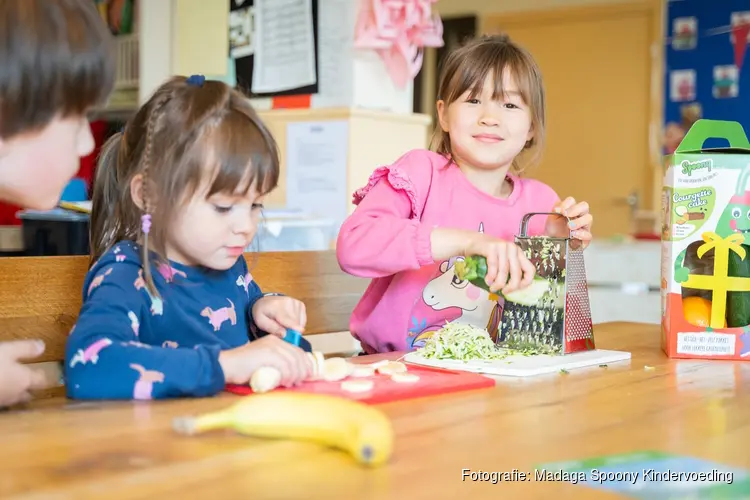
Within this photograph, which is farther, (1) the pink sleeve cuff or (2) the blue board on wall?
(2) the blue board on wall

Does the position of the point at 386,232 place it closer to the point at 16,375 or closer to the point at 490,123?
the point at 490,123

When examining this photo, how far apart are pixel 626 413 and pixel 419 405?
0.23m

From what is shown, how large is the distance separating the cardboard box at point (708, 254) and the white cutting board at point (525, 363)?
0.41 feet

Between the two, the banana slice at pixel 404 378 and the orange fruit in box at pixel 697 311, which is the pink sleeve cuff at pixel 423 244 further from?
the orange fruit in box at pixel 697 311

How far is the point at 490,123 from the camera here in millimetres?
1653

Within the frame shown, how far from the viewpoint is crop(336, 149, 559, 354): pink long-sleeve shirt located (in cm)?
147

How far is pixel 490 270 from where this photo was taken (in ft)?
4.25

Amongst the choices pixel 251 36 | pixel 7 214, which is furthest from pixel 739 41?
pixel 7 214

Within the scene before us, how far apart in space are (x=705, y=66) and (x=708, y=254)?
386 cm

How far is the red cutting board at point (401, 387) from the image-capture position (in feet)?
3.37

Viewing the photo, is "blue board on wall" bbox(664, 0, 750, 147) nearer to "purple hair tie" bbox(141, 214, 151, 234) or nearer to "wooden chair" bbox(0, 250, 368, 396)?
"wooden chair" bbox(0, 250, 368, 396)

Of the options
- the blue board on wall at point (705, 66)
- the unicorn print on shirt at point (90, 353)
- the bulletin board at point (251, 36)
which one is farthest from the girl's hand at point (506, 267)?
the blue board on wall at point (705, 66)

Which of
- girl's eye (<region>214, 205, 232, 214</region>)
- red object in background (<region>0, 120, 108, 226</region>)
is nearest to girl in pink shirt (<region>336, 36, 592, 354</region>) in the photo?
girl's eye (<region>214, 205, 232, 214</region>)

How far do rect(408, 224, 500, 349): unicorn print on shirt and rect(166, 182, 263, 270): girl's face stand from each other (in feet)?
1.57
